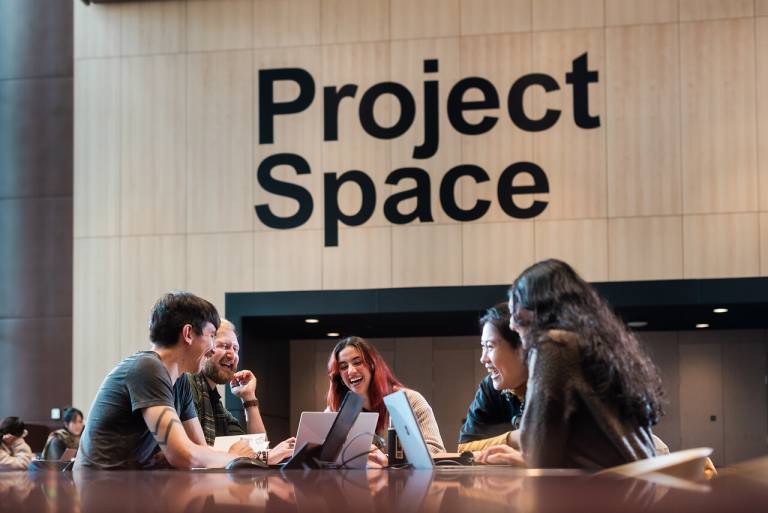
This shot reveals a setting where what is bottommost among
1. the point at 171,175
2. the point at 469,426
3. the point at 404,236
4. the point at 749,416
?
the point at 749,416

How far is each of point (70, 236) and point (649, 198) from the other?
5486 mm

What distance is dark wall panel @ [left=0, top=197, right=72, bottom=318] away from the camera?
33.3 ft

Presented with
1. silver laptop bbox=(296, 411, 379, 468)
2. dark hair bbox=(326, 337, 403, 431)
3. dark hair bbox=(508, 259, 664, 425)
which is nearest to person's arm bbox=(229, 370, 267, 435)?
dark hair bbox=(326, 337, 403, 431)

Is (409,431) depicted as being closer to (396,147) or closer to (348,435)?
(348,435)

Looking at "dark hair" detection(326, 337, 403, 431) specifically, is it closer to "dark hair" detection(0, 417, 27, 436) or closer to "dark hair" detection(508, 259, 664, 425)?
"dark hair" detection(508, 259, 664, 425)

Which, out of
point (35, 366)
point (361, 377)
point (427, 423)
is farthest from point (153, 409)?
point (35, 366)

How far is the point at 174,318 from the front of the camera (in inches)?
154

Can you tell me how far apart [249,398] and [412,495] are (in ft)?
16.1

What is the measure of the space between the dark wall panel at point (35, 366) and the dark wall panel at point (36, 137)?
1.30 meters

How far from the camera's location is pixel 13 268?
10234 millimetres

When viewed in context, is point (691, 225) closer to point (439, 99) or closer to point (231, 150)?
point (439, 99)

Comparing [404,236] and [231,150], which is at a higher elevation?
[231,150]

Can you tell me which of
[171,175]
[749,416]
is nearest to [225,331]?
[171,175]

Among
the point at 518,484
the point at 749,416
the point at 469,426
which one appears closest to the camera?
the point at 518,484
